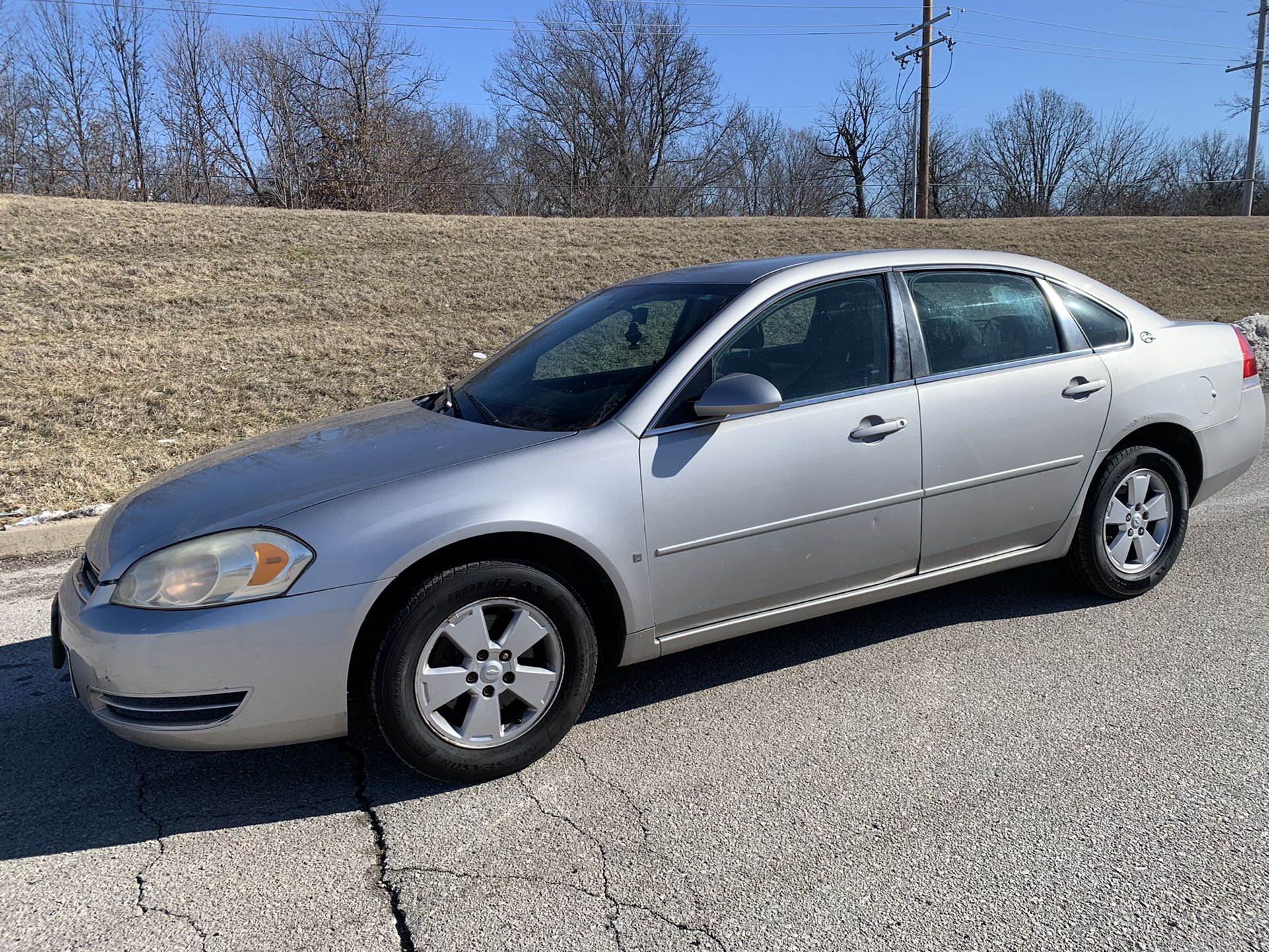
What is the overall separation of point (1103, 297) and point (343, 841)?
3.89m

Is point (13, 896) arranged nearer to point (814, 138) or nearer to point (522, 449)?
point (522, 449)

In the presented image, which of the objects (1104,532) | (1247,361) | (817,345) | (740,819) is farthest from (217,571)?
Result: (1247,361)

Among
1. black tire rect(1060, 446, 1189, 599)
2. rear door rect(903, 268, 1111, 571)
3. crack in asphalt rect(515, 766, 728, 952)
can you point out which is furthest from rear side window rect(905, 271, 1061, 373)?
crack in asphalt rect(515, 766, 728, 952)

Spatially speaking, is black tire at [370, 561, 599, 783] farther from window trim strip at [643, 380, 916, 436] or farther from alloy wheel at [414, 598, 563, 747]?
window trim strip at [643, 380, 916, 436]

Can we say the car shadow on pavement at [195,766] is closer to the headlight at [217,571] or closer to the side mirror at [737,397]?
the headlight at [217,571]

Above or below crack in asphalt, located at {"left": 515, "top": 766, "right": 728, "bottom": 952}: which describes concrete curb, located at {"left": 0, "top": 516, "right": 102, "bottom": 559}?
above

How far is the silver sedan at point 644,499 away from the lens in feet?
9.87

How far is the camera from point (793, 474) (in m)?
3.64

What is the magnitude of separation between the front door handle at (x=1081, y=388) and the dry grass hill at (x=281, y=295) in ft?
19.7

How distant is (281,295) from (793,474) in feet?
40.3

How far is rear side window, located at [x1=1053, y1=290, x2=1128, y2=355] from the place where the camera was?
4.50m

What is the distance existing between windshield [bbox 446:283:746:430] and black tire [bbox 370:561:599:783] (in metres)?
0.64

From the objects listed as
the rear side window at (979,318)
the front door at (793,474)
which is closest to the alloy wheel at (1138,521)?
the rear side window at (979,318)

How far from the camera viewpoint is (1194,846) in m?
2.77
